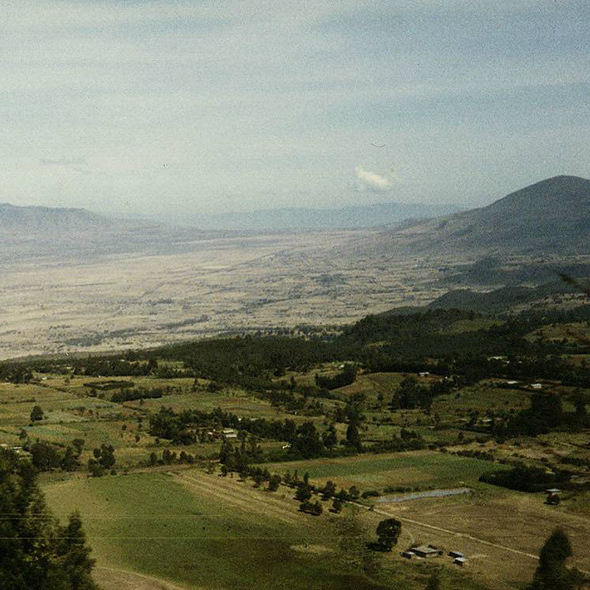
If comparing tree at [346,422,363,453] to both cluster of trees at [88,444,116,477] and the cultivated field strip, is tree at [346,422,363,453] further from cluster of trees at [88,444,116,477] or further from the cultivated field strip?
cluster of trees at [88,444,116,477]

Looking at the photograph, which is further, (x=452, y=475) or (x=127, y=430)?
(x=127, y=430)

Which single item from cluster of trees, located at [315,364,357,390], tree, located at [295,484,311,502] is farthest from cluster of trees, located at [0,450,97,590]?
cluster of trees, located at [315,364,357,390]

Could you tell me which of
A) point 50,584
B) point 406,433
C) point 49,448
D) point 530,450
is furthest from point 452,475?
point 50,584

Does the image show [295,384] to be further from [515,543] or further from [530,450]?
[515,543]

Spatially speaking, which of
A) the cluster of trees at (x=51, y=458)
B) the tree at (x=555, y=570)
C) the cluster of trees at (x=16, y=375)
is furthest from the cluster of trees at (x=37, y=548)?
the cluster of trees at (x=16, y=375)

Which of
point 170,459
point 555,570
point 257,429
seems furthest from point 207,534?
point 257,429
